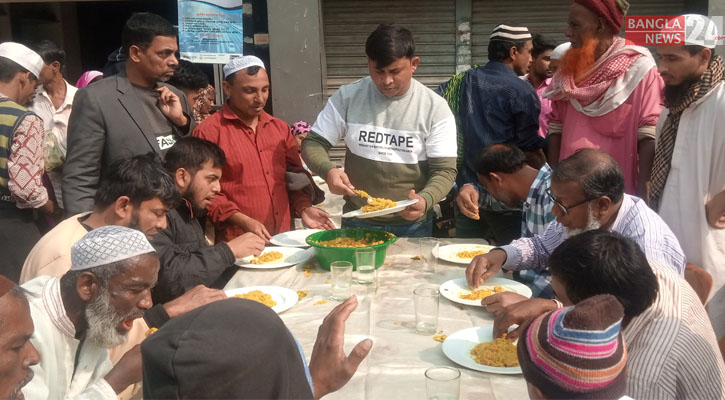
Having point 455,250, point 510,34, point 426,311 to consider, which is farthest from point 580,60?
point 426,311

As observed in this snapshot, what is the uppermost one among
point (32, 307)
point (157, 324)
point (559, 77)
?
point (559, 77)

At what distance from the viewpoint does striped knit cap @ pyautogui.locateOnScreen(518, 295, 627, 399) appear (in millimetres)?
1576

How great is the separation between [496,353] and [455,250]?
5.05ft

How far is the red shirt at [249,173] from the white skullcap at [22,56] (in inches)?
51.1

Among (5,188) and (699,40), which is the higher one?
(699,40)

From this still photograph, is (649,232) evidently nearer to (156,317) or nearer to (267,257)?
(267,257)

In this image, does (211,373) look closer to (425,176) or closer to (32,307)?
(32,307)

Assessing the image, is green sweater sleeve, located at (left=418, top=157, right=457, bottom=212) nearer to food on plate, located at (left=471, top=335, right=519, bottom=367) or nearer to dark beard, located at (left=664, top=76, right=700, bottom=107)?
dark beard, located at (left=664, top=76, right=700, bottom=107)

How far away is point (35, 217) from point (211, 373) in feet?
12.0

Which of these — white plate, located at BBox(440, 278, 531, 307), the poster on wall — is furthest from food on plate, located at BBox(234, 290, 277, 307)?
the poster on wall

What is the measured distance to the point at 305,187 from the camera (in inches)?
183

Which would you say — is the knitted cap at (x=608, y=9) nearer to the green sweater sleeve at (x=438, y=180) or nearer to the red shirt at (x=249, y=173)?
the green sweater sleeve at (x=438, y=180)

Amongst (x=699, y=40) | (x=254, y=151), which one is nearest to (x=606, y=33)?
(x=699, y=40)

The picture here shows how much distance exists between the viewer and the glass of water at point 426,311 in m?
2.76
